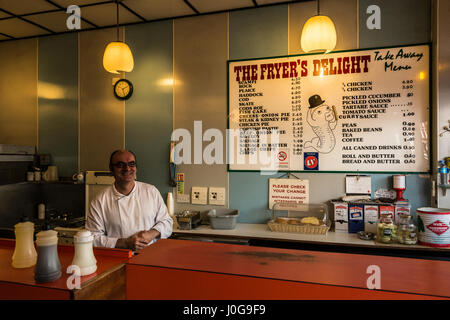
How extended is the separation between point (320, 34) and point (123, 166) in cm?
186

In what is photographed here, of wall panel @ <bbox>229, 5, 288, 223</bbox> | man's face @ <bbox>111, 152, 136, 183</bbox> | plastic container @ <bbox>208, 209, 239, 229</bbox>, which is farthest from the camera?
wall panel @ <bbox>229, 5, 288, 223</bbox>

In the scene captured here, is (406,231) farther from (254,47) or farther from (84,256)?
(84,256)

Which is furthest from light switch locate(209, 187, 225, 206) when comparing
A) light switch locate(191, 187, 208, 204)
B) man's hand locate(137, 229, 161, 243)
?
man's hand locate(137, 229, 161, 243)

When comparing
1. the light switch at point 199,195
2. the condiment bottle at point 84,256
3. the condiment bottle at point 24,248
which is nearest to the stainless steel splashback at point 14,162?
the light switch at point 199,195

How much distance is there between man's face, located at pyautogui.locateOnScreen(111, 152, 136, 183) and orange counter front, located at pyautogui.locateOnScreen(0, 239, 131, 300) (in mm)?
1069

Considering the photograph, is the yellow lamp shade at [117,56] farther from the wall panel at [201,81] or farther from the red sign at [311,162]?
the red sign at [311,162]

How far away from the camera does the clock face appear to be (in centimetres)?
386

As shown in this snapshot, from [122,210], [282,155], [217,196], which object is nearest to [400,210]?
[282,155]

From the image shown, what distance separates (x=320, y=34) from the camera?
2451 millimetres

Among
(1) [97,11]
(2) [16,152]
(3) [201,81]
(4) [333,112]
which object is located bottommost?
(2) [16,152]

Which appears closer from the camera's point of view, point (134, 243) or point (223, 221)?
point (134, 243)

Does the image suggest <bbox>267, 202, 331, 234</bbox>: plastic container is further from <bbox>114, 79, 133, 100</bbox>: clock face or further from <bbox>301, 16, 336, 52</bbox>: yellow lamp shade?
<bbox>114, 79, 133, 100</bbox>: clock face

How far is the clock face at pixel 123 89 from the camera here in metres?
3.86
